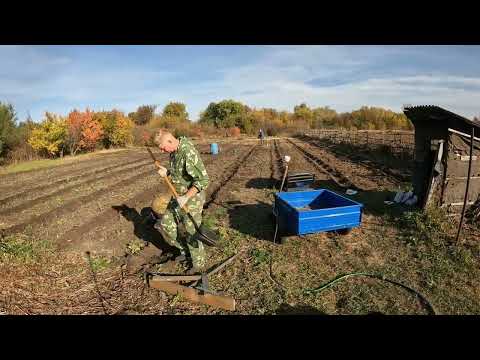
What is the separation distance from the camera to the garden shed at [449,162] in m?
7.59

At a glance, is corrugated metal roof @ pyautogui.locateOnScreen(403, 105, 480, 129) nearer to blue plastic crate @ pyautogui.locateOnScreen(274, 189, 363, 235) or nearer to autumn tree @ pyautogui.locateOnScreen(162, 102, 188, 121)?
blue plastic crate @ pyautogui.locateOnScreen(274, 189, 363, 235)

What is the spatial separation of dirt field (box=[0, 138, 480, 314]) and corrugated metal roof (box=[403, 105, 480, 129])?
7.54 ft

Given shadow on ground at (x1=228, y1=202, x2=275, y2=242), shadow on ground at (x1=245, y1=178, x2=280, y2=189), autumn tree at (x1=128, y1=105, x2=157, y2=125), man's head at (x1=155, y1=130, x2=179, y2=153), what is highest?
autumn tree at (x1=128, y1=105, x2=157, y2=125)

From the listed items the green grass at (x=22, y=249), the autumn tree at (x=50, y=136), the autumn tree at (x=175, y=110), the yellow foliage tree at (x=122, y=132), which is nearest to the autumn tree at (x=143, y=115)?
the autumn tree at (x=175, y=110)

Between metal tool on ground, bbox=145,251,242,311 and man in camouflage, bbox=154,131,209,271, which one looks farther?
man in camouflage, bbox=154,131,209,271

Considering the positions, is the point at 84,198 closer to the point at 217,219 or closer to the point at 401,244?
the point at 217,219

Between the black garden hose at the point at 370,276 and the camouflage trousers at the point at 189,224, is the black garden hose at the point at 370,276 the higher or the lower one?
the lower one

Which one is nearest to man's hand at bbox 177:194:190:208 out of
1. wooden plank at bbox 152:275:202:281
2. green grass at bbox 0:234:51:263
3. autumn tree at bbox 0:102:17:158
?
wooden plank at bbox 152:275:202:281

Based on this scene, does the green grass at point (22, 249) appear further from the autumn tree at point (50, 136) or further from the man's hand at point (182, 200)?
the autumn tree at point (50, 136)

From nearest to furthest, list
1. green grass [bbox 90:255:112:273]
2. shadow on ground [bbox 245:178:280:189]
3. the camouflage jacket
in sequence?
the camouflage jacket < green grass [bbox 90:255:112:273] < shadow on ground [bbox 245:178:280:189]

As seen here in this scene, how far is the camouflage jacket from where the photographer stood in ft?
16.1

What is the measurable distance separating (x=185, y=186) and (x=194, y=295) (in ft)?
5.43

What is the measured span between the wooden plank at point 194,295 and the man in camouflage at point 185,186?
524 millimetres
